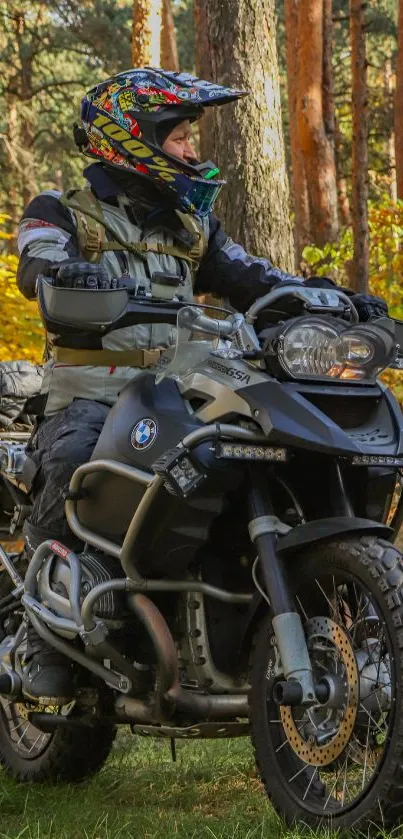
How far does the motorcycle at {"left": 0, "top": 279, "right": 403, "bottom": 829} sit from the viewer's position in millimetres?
3439

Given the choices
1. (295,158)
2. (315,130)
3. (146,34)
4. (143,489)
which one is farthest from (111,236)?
(295,158)

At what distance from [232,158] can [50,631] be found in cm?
351

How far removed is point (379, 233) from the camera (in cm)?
1798

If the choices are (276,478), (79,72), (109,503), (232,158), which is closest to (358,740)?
(276,478)

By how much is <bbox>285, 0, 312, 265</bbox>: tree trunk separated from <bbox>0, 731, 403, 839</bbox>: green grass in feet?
42.2

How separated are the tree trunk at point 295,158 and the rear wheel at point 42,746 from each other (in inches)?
510

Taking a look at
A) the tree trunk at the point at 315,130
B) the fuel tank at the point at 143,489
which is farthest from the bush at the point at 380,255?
the fuel tank at the point at 143,489

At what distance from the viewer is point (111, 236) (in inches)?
182

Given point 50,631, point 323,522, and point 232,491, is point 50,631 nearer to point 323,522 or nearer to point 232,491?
point 232,491

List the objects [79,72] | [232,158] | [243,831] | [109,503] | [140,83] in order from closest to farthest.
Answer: [243,831] < [109,503] < [140,83] < [232,158] < [79,72]

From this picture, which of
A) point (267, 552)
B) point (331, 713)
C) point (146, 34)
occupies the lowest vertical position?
point (331, 713)

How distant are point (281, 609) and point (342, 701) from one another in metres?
0.29

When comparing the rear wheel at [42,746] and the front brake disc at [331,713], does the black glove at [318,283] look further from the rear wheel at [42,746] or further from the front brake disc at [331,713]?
the rear wheel at [42,746]

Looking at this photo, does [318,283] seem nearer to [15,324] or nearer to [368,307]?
[368,307]
